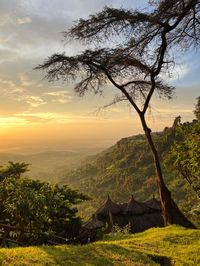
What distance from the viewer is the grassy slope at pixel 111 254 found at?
10461 mm

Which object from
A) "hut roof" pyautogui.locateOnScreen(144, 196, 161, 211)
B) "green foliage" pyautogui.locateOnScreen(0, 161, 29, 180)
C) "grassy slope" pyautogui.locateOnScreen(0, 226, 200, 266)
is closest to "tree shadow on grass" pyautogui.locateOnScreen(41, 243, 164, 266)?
"grassy slope" pyautogui.locateOnScreen(0, 226, 200, 266)

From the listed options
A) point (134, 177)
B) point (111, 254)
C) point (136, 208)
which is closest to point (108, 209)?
point (136, 208)

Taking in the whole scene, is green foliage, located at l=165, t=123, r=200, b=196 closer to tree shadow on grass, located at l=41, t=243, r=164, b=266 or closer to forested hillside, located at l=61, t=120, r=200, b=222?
tree shadow on grass, located at l=41, t=243, r=164, b=266

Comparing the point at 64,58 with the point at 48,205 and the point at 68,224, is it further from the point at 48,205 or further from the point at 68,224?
the point at 68,224

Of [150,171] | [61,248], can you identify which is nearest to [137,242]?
[61,248]

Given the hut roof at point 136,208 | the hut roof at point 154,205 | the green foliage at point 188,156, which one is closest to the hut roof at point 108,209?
the hut roof at point 136,208

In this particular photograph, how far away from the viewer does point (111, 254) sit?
11570mm

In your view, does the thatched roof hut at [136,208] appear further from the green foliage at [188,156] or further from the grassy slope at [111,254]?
the grassy slope at [111,254]

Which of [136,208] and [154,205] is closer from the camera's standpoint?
[136,208]

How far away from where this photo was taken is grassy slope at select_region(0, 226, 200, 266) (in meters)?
10.5

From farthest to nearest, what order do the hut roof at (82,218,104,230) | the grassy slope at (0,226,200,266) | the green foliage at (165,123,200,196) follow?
the hut roof at (82,218,104,230), the green foliage at (165,123,200,196), the grassy slope at (0,226,200,266)

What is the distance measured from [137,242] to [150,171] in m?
124

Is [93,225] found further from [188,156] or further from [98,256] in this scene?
[98,256]

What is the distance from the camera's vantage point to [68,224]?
95.0 feet
